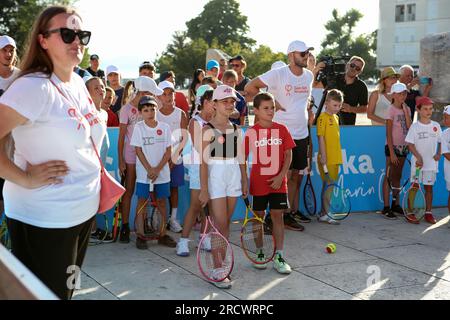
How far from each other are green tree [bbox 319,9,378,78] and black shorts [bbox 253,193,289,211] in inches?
3848

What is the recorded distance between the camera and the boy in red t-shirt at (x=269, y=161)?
5.83 m

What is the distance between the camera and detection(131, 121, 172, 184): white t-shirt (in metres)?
6.40

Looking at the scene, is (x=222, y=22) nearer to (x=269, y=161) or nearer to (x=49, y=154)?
(x=269, y=161)

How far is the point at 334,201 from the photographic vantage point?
7953mm

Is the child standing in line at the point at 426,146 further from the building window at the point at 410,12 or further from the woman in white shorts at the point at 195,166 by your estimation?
the building window at the point at 410,12

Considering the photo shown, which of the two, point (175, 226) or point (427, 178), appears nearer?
point (175, 226)

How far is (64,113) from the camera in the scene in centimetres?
270

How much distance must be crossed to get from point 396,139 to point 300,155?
176 centimetres

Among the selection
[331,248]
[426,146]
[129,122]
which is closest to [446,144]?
[426,146]

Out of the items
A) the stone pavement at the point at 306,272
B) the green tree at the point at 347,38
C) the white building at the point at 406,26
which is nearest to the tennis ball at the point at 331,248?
the stone pavement at the point at 306,272

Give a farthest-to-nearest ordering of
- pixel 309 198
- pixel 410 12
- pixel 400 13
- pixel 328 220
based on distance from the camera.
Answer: pixel 400 13, pixel 410 12, pixel 309 198, pixel 328 220

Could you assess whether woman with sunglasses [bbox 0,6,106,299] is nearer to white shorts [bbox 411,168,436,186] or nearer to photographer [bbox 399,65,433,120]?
white shorts [bbox 411,168,436,186]

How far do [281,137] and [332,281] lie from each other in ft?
5.22
